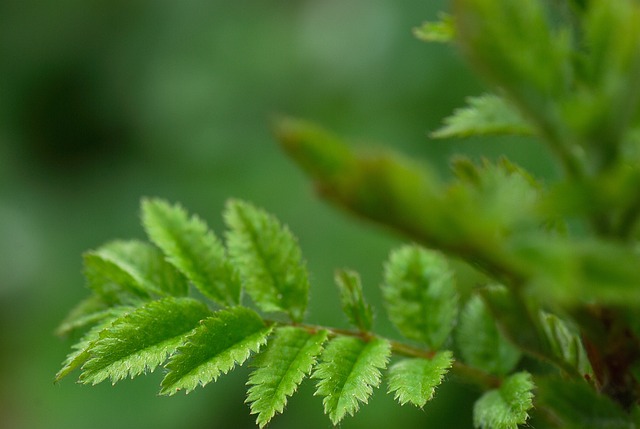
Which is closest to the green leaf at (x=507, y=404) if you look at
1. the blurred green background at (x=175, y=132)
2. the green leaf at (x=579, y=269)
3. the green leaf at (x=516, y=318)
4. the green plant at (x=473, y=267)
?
the green plant at (x=473, y=267)

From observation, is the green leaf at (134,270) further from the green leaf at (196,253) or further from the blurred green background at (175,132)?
the blurred green background at (175,132)

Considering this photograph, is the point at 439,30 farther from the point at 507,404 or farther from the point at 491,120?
the point at 507,404

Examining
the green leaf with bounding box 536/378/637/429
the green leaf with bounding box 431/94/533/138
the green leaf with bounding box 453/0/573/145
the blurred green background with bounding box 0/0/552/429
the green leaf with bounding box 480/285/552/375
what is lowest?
the green leaf with bounding box 536/378/637/429

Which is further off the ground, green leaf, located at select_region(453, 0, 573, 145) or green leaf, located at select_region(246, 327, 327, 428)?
green leaf, located at select_region(453, 0, 573, 145)

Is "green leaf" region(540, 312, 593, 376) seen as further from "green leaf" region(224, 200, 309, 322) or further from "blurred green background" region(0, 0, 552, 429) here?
"blurred green background" region(0, 0, 552, 429)

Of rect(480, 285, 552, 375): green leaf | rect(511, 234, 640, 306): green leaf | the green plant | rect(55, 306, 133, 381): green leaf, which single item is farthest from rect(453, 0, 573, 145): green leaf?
rect(55, 306, 133, 381): green leaf

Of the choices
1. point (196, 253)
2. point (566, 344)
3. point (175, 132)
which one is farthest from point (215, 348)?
point (175, 132)

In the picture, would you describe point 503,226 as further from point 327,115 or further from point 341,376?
point 327,115
